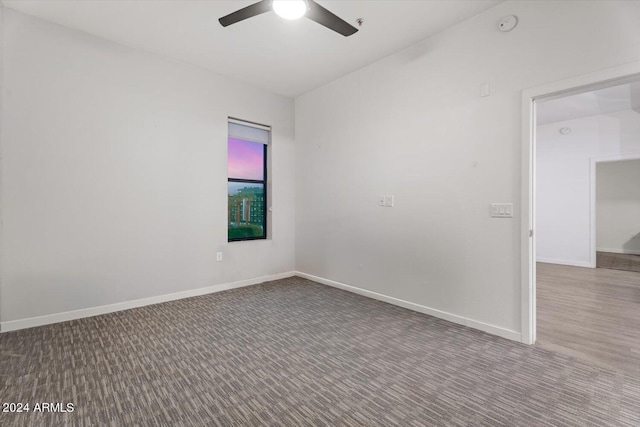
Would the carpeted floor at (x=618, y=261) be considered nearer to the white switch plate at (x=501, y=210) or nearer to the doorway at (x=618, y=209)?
the doorway at (x=618, y=209)

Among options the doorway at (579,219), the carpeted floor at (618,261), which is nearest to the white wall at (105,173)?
the doorway at (579,219)

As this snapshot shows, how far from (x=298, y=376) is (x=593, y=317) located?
315cm

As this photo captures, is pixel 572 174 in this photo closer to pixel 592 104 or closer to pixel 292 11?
pixel 592 104

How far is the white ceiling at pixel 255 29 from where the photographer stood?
2615mm

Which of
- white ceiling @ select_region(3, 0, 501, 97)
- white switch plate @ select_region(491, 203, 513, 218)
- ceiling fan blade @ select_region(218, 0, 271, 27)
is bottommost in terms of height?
white switch plate @ select_region(491, 203, 513, 218)

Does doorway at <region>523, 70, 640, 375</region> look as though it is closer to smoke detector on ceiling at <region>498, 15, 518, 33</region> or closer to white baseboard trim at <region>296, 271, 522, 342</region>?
white baseboard trim at <region>296, 271, 522, 342</region>

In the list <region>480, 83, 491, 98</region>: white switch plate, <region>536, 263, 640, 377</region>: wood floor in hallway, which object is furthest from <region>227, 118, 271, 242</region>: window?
<region>536, 263, 640, 377</region>: wood floor in hallway

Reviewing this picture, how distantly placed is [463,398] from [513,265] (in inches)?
51.9

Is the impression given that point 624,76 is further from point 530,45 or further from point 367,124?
point 367,124

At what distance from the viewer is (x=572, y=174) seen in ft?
19.1

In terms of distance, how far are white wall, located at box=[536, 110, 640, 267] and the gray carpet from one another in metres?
4.85

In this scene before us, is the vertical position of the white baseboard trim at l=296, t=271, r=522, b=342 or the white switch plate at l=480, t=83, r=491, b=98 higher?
the white switch plate at l=480, t=83, r=491, b=98

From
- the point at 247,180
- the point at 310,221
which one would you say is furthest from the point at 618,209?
the point at 247,180

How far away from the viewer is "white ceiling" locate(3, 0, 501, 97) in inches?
103
